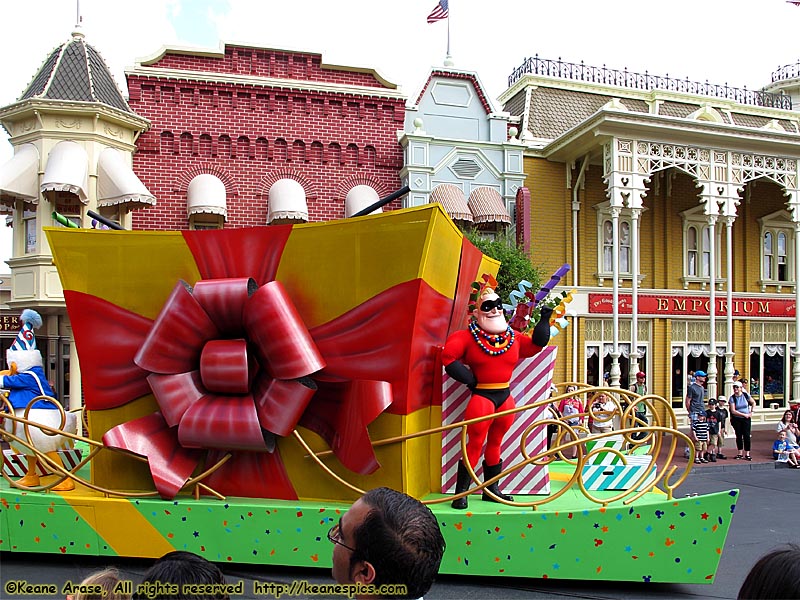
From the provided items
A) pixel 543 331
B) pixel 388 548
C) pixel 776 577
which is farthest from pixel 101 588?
pixel 543 331

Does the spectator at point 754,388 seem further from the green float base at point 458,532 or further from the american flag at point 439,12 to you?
the green float base at point 458,532

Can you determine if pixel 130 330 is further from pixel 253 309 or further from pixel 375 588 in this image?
pixel 375 588

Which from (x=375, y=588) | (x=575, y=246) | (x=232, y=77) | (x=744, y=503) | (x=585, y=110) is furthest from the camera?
(x=585, y=110)

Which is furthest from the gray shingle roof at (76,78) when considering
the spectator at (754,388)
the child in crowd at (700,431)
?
the spectator at (754,388)

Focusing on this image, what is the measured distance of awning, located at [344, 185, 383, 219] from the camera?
49.4 feet

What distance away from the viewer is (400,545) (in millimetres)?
1830

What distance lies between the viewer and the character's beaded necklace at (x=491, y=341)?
15.8 ft

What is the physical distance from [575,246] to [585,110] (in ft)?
12.7

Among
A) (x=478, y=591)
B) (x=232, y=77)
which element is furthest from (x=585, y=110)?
(x=478, y=591)

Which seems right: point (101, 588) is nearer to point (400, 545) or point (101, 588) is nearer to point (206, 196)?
point (400, 545)

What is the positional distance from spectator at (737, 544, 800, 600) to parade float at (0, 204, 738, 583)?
283 centimetres

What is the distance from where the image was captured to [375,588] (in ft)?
5.95

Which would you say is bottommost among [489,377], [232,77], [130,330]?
[489,377]

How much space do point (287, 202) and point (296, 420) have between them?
10306 mm
